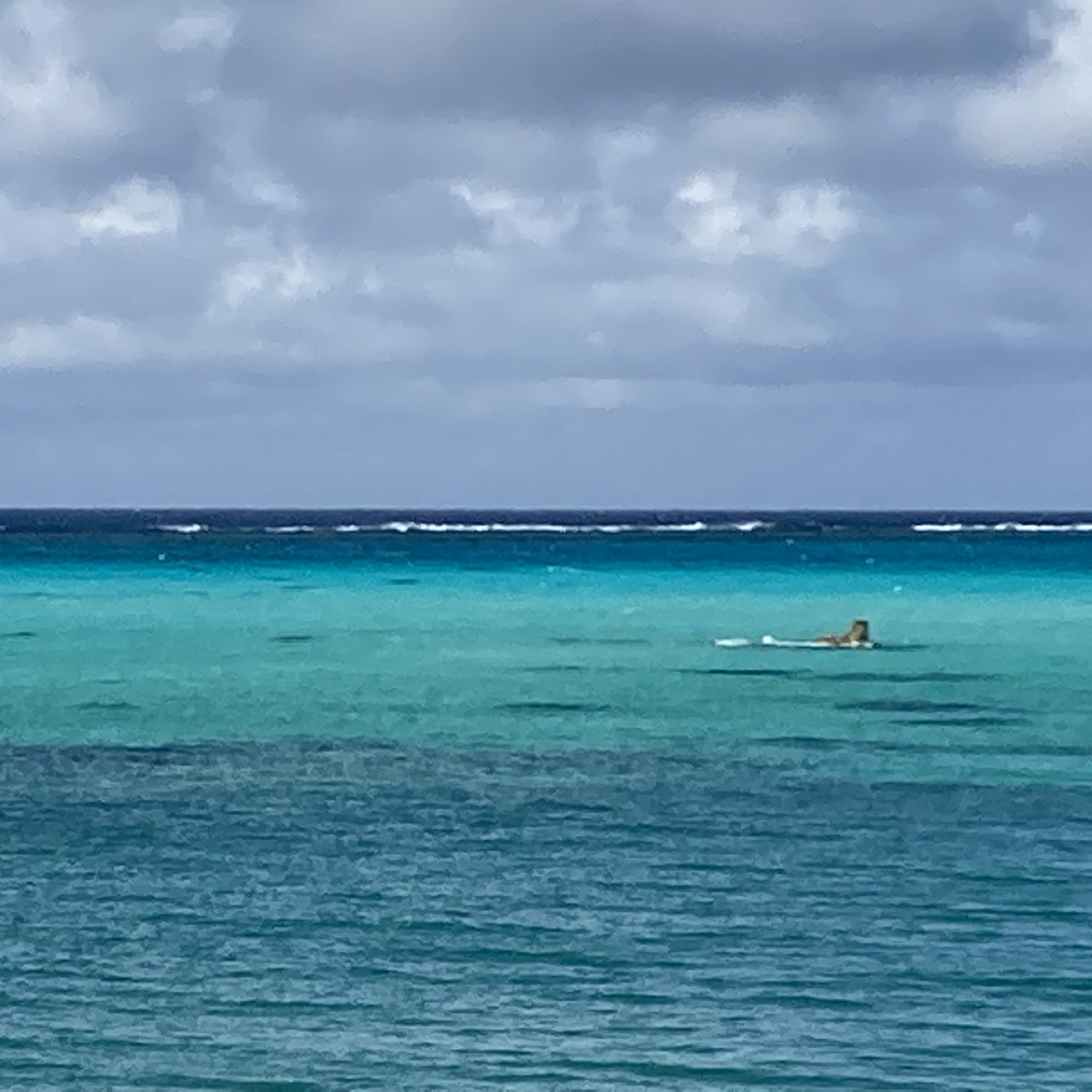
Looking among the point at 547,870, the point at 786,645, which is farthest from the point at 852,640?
the point at 547,870

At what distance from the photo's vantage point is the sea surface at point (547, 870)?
1430cm

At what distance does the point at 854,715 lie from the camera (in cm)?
3241

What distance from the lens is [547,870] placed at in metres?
19.7

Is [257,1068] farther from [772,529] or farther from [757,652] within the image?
[772,529]

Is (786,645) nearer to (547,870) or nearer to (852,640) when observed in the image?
(852,640)

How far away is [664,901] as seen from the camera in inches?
720

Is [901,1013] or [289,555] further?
[289,555]

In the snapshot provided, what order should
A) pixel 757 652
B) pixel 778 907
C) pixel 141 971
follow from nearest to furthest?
pixel 141 971 < pixel 778 907 < pixel 757 652

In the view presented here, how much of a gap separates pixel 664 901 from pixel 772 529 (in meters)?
158

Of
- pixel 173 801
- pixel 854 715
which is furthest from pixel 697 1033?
pixel 854 715

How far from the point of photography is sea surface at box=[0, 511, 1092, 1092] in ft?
46.9

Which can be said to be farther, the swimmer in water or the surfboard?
the surfboard

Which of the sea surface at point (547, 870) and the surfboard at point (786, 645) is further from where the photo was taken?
the surfboard at point (786, 645)

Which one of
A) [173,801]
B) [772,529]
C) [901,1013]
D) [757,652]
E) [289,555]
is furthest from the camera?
[772,529]
